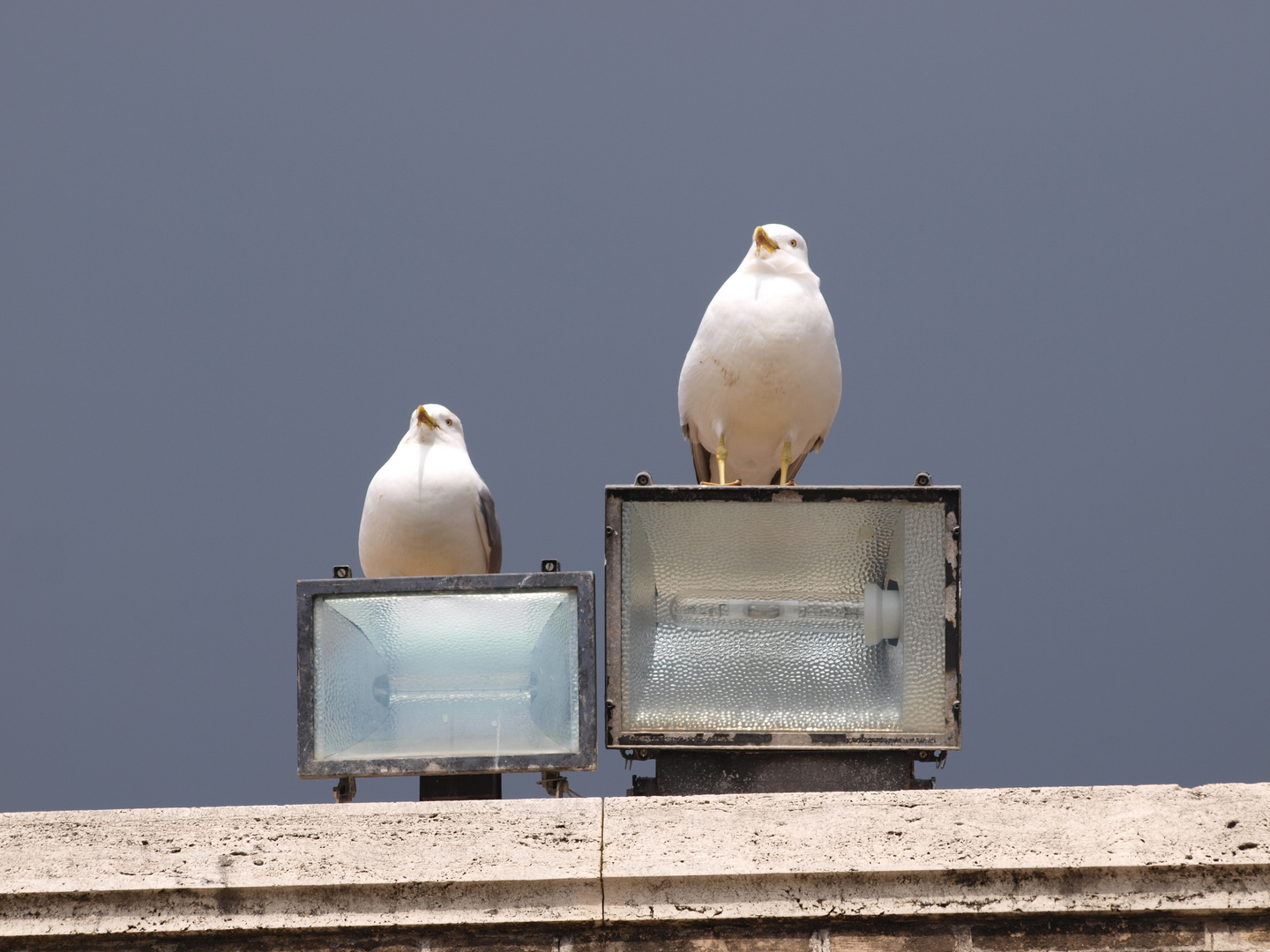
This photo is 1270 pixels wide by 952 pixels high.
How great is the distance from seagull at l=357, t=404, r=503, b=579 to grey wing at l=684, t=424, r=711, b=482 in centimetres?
66

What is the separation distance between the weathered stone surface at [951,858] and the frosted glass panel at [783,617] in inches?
23.1

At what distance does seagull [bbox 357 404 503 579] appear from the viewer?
13.7ft

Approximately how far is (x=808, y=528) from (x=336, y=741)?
109cm

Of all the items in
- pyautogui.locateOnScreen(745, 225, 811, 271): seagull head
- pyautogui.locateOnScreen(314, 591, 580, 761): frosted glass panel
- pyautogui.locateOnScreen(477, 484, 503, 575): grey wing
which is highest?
pyautogui.locateOnScreen(745, 225, 811, 271): seagull head

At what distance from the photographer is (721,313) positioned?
409 cm

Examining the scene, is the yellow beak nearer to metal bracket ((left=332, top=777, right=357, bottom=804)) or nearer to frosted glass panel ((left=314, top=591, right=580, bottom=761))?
frosted glass panel ((left=314, top=591, right=580, bottom=761))

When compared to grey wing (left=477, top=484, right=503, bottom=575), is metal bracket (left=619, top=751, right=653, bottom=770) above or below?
below

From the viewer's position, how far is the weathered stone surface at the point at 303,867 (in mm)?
A: 2264

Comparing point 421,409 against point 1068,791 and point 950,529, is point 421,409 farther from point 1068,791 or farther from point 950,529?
point 1068,791

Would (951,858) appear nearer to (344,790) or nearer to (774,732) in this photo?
(774,732)

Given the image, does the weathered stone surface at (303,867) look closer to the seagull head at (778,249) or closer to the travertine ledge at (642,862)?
the travertine ledge at (642,862)

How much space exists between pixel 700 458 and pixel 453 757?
1827mm

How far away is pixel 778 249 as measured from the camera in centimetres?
424

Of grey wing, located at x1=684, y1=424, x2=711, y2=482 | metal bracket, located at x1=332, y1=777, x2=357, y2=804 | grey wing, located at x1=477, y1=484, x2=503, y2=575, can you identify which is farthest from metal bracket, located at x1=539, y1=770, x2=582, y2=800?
grey wing, located at x1=684, y1=424, x2=711, y2=482
